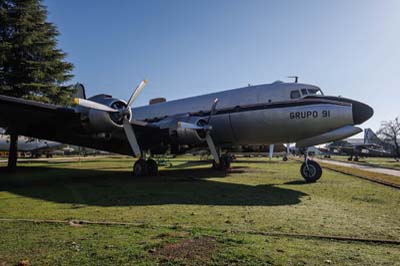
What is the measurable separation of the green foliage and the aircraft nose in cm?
1681

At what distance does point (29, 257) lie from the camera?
3742 millimetres

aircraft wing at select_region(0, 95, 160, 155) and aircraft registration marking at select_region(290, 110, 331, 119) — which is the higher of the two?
aircraft registration marking at select_region(290, 110, 331, 119)

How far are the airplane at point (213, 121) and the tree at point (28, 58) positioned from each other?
3967 mm

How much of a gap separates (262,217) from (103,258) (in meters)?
3.37

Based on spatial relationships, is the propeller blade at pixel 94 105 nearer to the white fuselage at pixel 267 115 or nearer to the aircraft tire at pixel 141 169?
the aircraft tire at pixel 141 169

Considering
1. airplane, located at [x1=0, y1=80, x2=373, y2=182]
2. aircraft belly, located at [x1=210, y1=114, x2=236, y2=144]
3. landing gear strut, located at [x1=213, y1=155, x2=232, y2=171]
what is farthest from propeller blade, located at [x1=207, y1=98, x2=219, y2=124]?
landing gear strut, located at [x1=213, y1=155, x2=232, y2=171]

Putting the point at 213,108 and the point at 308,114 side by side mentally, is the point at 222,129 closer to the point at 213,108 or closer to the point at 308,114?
the point at 213,108

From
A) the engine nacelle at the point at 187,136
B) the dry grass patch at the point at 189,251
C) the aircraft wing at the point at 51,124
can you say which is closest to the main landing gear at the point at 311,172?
the engine nacelle at the point at 187,136

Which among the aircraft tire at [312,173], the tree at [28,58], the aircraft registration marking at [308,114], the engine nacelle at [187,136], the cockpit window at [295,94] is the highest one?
the tree at [28,58]

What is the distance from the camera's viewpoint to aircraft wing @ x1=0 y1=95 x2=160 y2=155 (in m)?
11.0

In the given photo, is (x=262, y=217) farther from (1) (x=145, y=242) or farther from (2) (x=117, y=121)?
(2) (x=117, y=121)

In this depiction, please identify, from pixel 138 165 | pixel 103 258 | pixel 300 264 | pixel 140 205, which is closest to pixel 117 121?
pixel 138 165

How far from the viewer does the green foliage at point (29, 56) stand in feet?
57.2

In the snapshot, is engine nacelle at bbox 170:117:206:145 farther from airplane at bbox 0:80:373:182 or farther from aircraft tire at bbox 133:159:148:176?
A: aircraft tire at bbox 133:159:148:176
